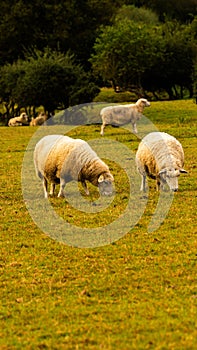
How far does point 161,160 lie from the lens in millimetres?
12531

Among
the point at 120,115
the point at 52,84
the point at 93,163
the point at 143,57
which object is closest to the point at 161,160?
the point at 93,163

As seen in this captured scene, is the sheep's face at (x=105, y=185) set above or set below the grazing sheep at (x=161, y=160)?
below

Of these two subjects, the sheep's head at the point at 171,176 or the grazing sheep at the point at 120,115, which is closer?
the sheep's head at the point at 171,176

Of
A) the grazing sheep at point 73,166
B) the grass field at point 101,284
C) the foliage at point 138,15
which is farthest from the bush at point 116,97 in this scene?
the grass field at point 101,284

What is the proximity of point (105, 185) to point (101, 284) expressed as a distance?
502 cm

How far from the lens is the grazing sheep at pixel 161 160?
12258 mm

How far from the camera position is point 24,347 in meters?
5.92

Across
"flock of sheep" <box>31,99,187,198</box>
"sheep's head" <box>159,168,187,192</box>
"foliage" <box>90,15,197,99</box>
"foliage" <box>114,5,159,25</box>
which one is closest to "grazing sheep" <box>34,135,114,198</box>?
"flock of sheep" <box>31,99,187,198</box>

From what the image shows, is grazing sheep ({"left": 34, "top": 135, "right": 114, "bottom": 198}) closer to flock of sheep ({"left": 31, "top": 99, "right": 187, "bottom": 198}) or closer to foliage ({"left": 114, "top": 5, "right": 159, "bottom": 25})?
flock of sheep ({"left": 31, "top": 99, "right": 187, "bottom": 198})

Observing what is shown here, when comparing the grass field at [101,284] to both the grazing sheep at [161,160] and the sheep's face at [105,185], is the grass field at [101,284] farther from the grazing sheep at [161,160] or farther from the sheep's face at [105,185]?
the grazing sheep at [161,160]

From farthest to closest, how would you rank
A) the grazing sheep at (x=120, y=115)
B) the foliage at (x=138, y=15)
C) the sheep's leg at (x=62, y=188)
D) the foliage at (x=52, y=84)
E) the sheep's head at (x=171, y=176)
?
the foliage at (x=138, y=15) → the foliage at (x=52, y=84) → the grazing sheep at (x=120, y=115) → the sheep's leg at (x=62, y=188) → the sheep's head at (x=171, y=176)

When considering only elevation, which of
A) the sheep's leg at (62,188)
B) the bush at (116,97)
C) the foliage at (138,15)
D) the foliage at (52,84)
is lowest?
the bush at (116,97)

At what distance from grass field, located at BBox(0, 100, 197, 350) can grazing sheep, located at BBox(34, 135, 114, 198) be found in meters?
0.39

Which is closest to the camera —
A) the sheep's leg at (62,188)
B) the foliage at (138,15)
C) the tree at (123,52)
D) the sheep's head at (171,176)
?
the sheep's head at (171,176)
